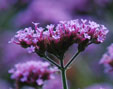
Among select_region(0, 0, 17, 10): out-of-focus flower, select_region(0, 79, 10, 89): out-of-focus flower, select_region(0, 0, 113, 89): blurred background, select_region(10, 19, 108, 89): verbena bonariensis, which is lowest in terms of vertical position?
select_region(10, 19, 108, 89): verbena bonariensis

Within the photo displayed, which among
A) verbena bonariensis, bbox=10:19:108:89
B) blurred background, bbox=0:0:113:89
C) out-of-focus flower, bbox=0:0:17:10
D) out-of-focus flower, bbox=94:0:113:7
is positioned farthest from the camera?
out-of-focus flower, bbox=0:0:17:10

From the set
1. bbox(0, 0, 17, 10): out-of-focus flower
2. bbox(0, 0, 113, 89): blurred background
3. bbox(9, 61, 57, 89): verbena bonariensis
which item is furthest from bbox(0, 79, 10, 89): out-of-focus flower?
bbox(9, 61, 57, 89): verbena bonariensis

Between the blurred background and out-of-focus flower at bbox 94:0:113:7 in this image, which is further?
out-of-focus flower at bbox 94:0:113:7

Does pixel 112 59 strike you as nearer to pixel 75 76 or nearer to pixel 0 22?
pixel 75 76

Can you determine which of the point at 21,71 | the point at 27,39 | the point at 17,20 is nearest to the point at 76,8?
the point at 17,20

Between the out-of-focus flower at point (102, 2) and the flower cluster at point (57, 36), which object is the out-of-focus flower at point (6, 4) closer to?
the out-of-focus flower at point (102, 2)

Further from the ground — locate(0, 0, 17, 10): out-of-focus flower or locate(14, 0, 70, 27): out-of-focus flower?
locate(0, 0, 17, 10): out-of-focus flower

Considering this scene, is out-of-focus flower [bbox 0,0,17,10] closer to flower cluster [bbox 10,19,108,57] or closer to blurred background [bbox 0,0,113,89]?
blurred background [bbox 0,0,113,89]
